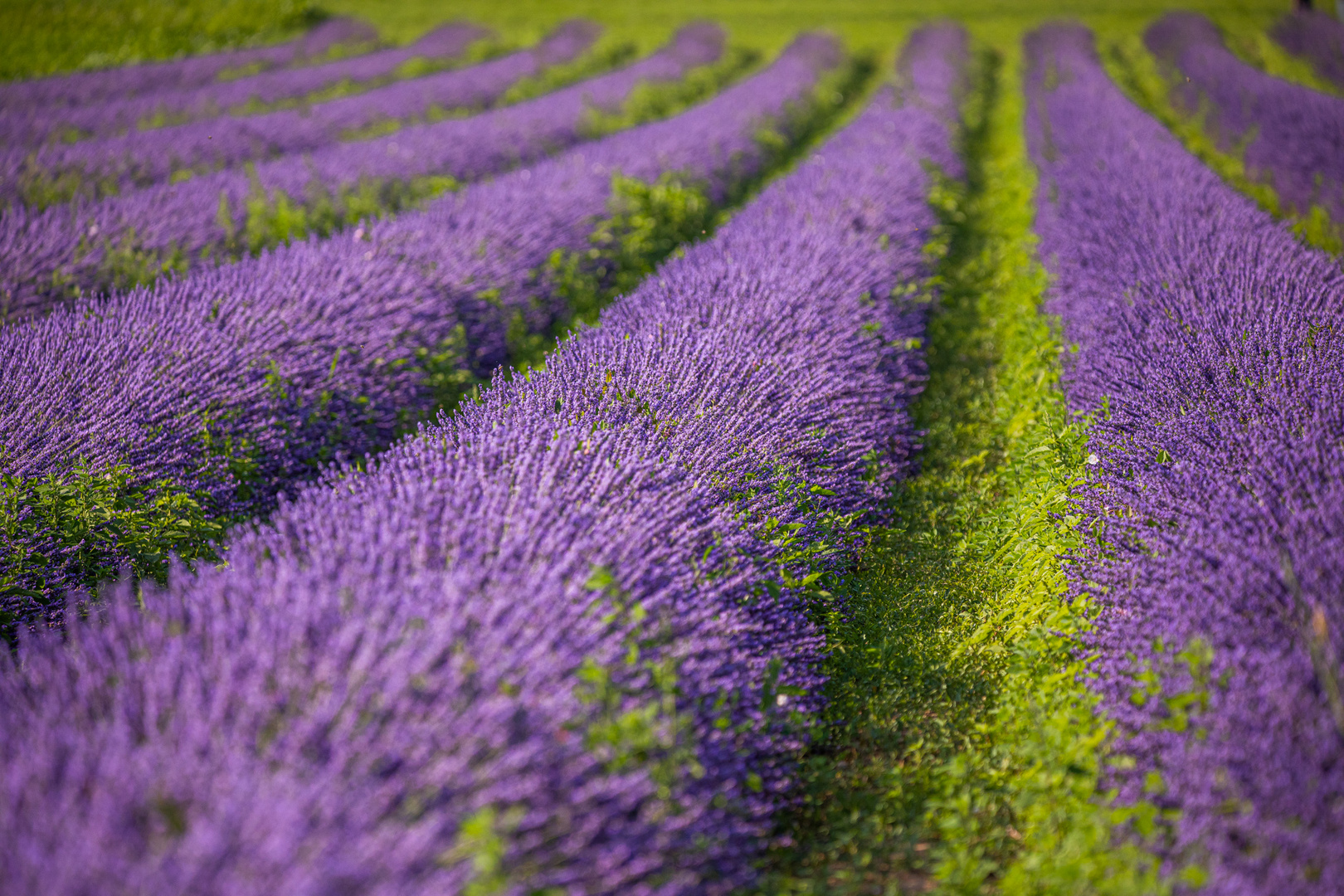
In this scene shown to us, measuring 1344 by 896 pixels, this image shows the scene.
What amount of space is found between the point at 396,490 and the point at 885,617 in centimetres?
201

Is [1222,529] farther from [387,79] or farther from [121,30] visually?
[121,30]

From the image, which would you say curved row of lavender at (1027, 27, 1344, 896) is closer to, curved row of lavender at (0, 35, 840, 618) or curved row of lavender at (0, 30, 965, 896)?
curved row of lavender at (0, 30, 965, 896)

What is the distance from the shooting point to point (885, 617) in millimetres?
3244

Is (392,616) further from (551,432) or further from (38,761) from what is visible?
(551,432)

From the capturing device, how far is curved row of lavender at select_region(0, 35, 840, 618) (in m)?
3.33

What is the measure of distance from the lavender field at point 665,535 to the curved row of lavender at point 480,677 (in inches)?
0.6

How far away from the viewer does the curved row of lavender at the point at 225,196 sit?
468cm

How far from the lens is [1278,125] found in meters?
8.41

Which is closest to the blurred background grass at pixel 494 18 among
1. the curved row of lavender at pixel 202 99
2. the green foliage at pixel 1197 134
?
the curved row of lavender at pixel 202 99

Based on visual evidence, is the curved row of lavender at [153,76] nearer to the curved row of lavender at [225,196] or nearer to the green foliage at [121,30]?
the green foliage at [121,30]

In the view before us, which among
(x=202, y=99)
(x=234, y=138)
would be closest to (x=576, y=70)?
(x=202, y=99)

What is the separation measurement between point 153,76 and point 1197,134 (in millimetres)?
15028

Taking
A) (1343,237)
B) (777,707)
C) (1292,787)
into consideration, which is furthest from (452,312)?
(1343,237)

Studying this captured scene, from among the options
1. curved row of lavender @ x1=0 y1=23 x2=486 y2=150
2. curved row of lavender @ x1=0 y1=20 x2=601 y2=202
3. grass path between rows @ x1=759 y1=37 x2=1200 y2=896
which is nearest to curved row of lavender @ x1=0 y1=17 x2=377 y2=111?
curved row of lavender @ x1=0 y1=23 x2=486 y2=150
